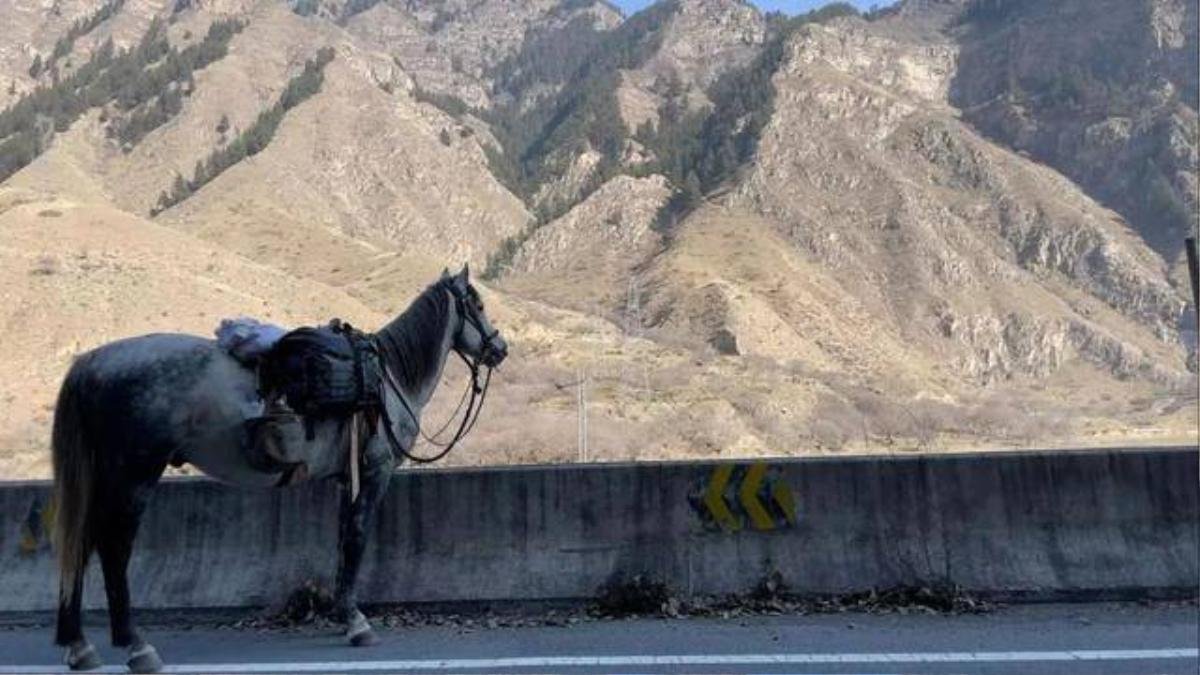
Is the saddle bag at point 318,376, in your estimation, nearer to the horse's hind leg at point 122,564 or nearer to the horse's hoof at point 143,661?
the horse's hind leg at point 122,564

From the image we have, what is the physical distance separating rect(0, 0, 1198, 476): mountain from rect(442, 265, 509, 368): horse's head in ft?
129

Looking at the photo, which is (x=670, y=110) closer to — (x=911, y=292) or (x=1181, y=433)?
(x=911, y=292)

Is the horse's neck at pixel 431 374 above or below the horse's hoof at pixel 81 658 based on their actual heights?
above

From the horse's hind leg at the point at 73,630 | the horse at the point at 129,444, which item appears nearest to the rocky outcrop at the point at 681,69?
the horse at the point at 129,444

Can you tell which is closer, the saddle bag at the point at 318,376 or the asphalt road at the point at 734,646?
the asphalt road at the point at 734,646

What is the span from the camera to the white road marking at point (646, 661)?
287 inches

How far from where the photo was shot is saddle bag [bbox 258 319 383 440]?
7.65m

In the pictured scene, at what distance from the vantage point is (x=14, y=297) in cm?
6041

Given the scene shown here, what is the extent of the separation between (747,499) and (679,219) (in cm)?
11201

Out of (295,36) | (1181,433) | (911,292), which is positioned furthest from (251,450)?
(295,36)

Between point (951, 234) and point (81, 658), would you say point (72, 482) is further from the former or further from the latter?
point (951, 234)

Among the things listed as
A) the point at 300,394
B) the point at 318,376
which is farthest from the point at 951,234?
the point at 300,394

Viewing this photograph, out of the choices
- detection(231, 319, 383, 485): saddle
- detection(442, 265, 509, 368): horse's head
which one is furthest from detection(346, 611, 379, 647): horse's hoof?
detection(442, 265, 509, 368): horse's head

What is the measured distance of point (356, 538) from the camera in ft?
26.3
